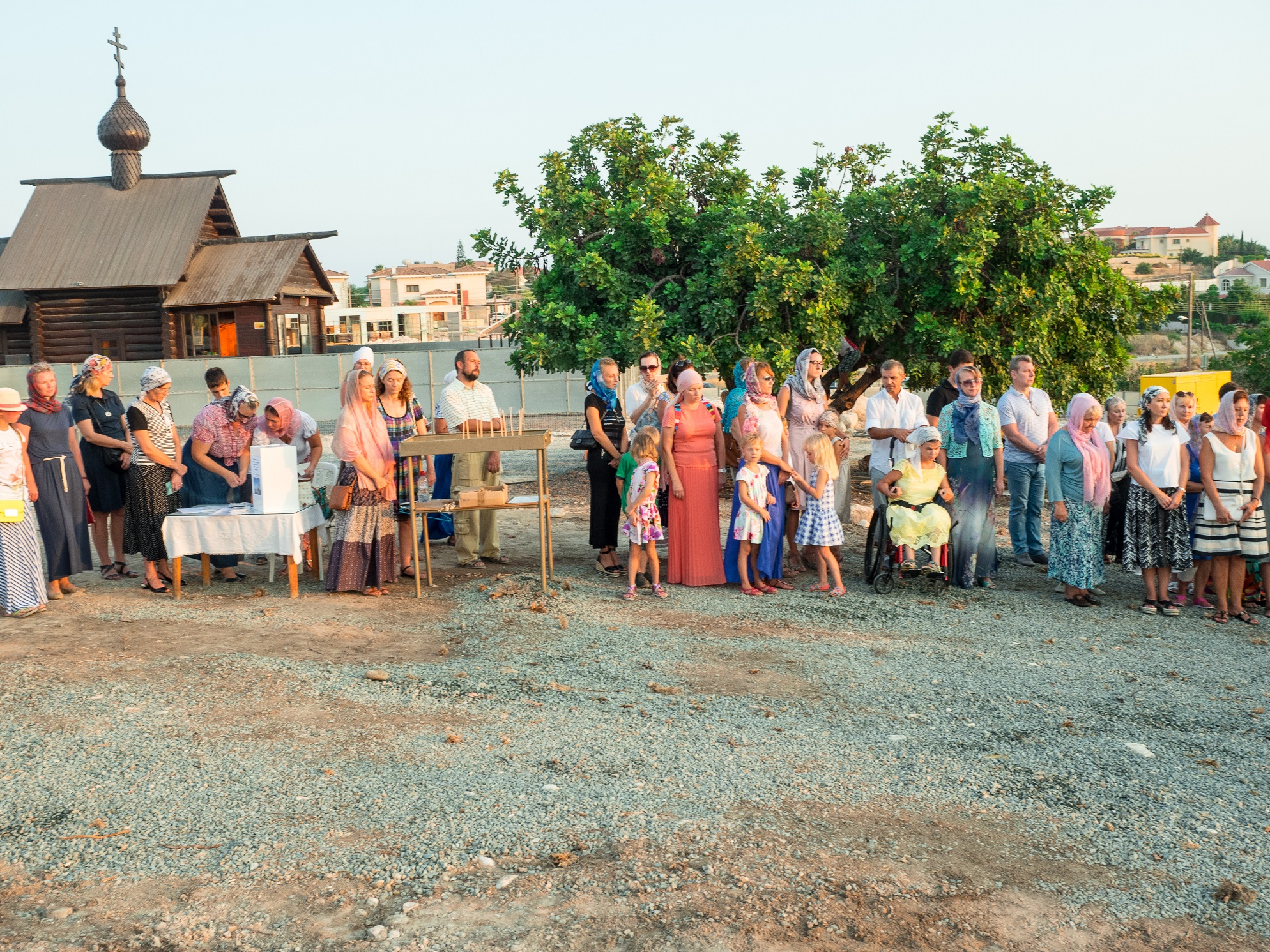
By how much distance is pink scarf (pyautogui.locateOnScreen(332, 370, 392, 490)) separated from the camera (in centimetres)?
776

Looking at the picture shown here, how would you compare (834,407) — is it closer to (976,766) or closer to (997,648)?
(997,648)

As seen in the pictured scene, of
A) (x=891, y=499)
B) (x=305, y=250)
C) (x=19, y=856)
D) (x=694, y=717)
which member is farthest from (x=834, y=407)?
(x=305, y=250)

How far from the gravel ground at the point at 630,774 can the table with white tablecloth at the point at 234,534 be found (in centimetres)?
45

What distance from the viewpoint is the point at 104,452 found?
28.3ft

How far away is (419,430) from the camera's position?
848 cm

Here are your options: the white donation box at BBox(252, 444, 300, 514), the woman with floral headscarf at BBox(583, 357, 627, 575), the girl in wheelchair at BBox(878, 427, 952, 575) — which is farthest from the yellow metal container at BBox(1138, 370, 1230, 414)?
the white donation box at BBox(252, 444, 300, 514)

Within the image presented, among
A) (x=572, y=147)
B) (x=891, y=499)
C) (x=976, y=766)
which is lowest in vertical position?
(x=976, y=766)

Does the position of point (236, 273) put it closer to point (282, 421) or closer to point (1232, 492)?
point (282, 421)

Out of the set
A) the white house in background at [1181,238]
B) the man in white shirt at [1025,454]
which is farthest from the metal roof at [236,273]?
the white house in background at [1181,238]

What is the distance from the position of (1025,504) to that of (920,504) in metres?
1.95

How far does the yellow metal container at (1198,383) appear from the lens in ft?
39.9

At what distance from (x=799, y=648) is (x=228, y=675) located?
11.2ft

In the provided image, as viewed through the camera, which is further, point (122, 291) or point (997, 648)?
point (122, 291)

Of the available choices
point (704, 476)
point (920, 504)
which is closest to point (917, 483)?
point (920, 504)
